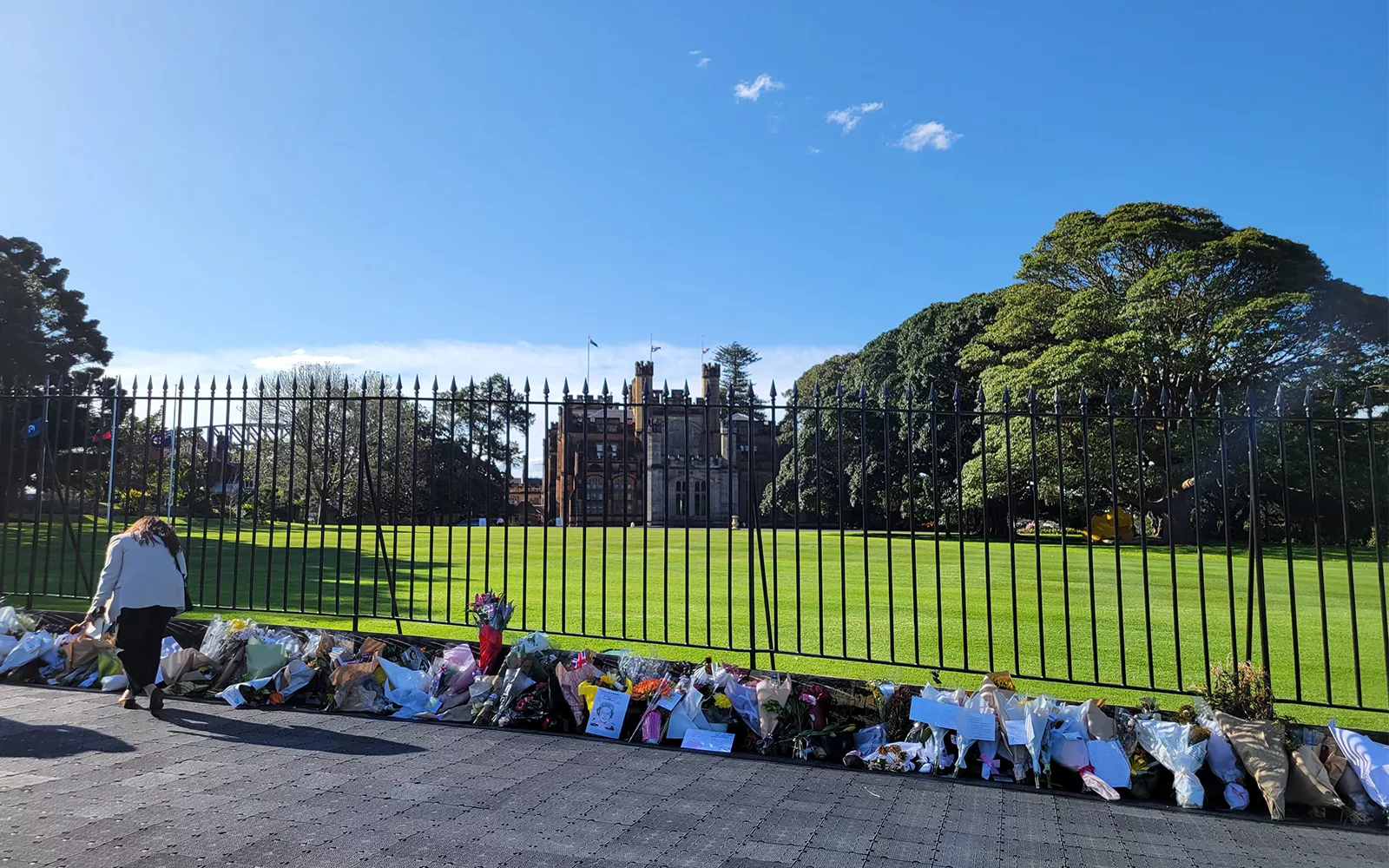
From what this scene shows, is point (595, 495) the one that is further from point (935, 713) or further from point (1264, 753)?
point (1264, 753)

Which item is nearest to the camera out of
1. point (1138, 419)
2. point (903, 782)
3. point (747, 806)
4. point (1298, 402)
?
point (747, 806)

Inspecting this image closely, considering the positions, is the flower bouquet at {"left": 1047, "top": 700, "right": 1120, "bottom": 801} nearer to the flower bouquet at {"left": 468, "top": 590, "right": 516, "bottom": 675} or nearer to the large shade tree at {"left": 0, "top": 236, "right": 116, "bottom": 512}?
the flower bouquet at {"left": 468, "top": 590, "right": 516, "bottom": 675}

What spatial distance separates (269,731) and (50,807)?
1.54 meters

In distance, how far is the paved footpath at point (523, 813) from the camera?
147 inches

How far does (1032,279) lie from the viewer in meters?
31.6

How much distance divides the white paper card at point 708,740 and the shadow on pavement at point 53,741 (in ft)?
11.2

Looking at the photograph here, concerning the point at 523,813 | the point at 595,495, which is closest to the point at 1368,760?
the point at 523,813

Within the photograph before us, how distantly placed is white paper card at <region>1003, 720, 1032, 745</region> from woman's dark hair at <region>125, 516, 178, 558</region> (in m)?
6.01

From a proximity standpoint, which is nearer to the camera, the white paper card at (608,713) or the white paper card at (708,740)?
the white paper card at (708,740)

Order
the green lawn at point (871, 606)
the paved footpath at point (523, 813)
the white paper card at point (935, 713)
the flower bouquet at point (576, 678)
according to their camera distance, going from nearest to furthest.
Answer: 1. the paved footpath at point (523, 813)
2. the white paper card at point (935, 713)
3. the flower bouquet at point (576, 678)
4. the green lawn at point (871, 606)

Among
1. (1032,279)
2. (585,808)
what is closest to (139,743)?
(585,808)

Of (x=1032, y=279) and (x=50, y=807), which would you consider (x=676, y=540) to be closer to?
(x=1032, y=279)

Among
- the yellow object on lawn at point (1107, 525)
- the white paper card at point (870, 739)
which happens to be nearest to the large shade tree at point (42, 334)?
the white paper card at point (870, 739)

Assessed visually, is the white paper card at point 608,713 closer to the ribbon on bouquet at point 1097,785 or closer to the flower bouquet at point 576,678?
the flower bouquet at point 576,678
